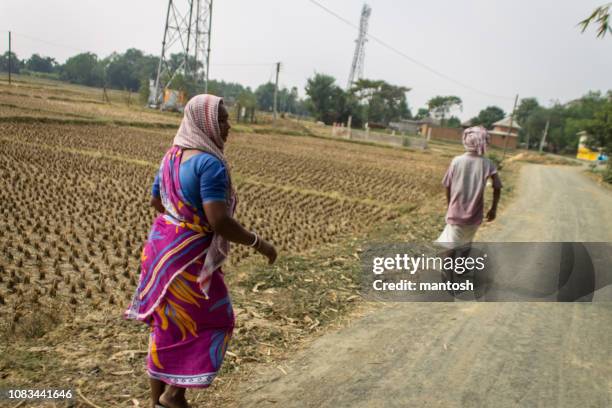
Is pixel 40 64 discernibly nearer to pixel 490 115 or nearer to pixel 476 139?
pixel 490 115

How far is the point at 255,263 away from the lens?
5.05 metres

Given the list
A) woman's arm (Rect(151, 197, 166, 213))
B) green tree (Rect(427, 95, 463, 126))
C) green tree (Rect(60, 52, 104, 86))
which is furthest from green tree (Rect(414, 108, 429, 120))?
woman's arm (Rect(151, 197, 166, 213))

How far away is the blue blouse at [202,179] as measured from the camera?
1961 millimetres

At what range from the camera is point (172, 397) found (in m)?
2.20

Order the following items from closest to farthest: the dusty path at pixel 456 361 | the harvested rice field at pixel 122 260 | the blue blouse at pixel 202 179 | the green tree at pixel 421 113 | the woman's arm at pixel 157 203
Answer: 1. the blue blouse at pixel 202 179
2. the woman's arm at pixel 157 203
3. the dusty path at pixel 456 361
4. the harvested rice field at pixel 122 260
5. the green tree at pixel 421 113

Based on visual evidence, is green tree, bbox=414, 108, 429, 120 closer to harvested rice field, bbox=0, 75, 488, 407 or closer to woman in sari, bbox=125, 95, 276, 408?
harvested rice field, bbox=0, 75, 488, 407

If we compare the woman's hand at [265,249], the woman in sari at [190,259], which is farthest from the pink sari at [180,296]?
the woman's hand at [265,249]

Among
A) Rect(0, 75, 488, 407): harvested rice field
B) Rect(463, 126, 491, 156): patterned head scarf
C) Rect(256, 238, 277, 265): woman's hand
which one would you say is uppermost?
Rect(463, 126, 491, 156): patterned head scarf

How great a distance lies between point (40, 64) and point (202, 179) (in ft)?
306

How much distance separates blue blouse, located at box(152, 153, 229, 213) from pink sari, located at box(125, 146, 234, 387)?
0.13ft

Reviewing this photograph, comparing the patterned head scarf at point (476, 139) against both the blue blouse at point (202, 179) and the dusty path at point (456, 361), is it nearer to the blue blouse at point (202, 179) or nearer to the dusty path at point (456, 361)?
the dusty path at point (456, 361)

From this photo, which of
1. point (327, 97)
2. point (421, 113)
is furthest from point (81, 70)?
point (421, 113)

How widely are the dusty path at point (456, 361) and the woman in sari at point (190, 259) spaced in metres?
0.62

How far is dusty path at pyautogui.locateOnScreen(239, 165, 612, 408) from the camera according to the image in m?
2.67
